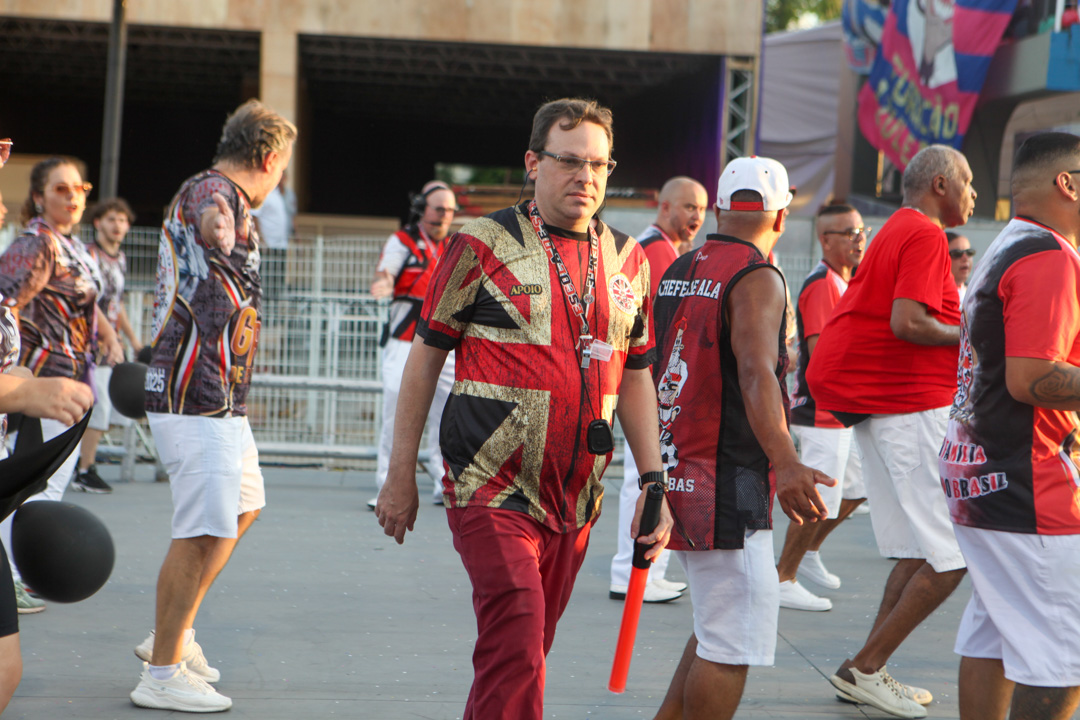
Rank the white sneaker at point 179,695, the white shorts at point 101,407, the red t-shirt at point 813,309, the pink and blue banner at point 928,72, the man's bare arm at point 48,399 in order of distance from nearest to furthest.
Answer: the man's bare arm at point 48,399
the white sneaker at point 179,695
the red t-shirt at point 813,309
the white shorts at point 101,407
the pink and blue banner at point 928,72

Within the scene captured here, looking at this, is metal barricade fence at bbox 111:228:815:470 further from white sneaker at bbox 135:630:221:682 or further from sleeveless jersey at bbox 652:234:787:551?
sleeveless jersey at bbox 652:234:787:551

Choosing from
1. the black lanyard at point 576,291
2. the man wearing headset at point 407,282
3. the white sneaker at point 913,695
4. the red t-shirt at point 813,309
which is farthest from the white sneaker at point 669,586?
the black lanyard at point 576,291

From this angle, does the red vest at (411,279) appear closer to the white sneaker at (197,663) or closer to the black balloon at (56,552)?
the white sneaker at (197,663)

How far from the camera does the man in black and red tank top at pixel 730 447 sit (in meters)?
3.45

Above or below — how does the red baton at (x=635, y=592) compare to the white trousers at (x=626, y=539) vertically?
above

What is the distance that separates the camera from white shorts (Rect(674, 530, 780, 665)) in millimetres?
3457

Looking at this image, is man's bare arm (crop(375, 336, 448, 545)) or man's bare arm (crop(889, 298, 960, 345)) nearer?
man's bare arm (crop(375, 336, 448, 545))

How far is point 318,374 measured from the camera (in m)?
10.5

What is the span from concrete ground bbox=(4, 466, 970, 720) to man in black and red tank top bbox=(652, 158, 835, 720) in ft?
3.14

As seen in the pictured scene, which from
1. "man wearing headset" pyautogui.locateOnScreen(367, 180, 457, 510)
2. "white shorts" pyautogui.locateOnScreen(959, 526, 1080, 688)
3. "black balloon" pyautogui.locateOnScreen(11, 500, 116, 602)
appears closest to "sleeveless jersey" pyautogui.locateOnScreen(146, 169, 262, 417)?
"black balloon" pyautogui.locateOnScreen(11, 500, 116, 602)

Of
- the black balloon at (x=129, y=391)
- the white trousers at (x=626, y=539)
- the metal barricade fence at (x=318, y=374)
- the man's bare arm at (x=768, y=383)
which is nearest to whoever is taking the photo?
the man's bare arm at (x=768, y=383)

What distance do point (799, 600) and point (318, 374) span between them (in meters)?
5.82

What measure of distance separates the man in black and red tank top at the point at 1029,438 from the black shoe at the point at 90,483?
7141 mm

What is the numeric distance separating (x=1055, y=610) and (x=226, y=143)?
335 cm
